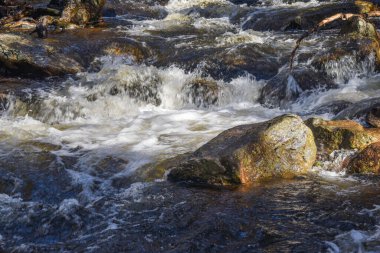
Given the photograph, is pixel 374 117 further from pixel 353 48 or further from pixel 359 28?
pixel 359 28

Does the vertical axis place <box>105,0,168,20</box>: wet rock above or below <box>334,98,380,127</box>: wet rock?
above

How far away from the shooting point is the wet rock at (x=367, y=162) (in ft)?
18.4

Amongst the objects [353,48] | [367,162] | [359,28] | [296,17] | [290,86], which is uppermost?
[296,17]

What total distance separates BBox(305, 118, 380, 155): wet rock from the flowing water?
0.15 m

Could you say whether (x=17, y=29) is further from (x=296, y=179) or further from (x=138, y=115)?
(x=296, y=179)

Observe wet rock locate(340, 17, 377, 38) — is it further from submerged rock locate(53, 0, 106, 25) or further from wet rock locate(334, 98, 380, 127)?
submerged rock locate(53, 0, 106, 25)

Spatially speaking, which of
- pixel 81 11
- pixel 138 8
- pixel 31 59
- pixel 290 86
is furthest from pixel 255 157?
pixel 138 8

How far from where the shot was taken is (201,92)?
31.6 ft

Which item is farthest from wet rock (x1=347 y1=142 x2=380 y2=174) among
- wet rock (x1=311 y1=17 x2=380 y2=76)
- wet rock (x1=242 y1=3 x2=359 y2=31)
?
wet rock (x1=242 y1=3 x2=359 y2=31)

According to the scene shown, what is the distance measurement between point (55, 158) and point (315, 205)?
3.63m

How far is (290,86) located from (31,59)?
5364 mm

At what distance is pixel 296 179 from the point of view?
550cm

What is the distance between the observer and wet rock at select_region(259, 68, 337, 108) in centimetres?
916

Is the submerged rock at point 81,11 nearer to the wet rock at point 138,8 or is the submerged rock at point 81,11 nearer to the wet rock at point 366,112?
the wet rock at point 138,8
